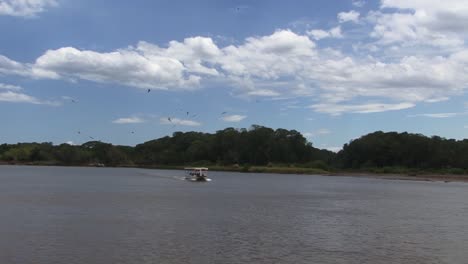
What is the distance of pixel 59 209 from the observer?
171 ft

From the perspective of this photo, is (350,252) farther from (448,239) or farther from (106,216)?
(106,216)

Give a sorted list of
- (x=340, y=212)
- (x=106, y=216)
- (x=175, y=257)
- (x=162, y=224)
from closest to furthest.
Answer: (x=175, y=257)
(x=162, y=224)
(x=106, y=216)
(x=340, y=212)

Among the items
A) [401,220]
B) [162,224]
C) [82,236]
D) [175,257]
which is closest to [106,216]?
[162,224]

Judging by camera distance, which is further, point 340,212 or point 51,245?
point 340,212

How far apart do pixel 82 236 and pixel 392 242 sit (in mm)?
20048

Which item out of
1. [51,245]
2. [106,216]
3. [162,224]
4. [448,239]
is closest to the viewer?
[51,245]

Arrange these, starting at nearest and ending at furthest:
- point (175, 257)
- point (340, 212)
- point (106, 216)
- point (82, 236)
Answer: point (175, 257) < point (82, 236) < point (106, 216) < point (340, 212)

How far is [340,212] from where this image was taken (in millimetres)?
55719

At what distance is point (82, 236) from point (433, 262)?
2111 cm

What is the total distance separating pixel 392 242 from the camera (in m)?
36.1

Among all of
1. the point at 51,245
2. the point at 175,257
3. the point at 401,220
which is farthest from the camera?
the point at 401,220

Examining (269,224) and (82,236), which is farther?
(269,224)

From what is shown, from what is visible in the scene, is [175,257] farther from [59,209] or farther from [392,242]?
[59,209]

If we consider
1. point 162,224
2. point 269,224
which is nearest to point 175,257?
point 162,224
